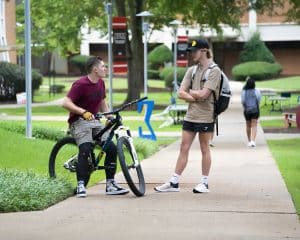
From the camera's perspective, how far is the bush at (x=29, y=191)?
8016mm

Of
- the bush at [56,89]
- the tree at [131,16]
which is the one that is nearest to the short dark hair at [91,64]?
the tree at [131,16]

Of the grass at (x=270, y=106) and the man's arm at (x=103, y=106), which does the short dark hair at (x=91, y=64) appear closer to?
the man's arm at (x=103, y=106)

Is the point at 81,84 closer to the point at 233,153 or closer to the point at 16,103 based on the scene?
the point at 233,153

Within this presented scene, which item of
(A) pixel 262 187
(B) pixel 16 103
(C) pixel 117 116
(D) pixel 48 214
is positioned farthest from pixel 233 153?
(B) pixel 16 103

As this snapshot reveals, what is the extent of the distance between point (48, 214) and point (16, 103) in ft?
100

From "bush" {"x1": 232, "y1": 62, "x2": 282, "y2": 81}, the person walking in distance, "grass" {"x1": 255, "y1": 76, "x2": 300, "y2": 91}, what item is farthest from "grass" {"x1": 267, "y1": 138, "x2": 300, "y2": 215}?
"bush" {"x1": 232, "y1": 62, "x2": 282, "y2": 81}

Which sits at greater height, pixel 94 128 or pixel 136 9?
pixel 136 9

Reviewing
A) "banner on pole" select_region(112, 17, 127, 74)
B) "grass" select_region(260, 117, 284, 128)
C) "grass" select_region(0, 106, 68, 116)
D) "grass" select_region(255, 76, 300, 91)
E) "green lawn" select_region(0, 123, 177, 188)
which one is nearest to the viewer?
"green lawn" select_region(0, 123, 177, 188)

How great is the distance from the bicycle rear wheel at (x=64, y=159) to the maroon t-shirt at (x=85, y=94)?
0.49 metres

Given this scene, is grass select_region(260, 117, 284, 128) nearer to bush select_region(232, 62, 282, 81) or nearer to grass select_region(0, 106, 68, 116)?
grass select_region(0, 106, 68, 116)

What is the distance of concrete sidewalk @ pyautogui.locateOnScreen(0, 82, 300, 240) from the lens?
6848mm

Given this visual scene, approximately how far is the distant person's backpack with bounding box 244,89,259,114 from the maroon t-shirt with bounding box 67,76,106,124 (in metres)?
8.58

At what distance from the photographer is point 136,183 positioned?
9461mm

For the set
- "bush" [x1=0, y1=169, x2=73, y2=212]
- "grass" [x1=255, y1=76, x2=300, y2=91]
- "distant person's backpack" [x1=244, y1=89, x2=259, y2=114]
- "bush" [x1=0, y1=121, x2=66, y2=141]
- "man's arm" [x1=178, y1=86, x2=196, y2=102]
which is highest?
"man's arm" [x1=178, y1=86, x2=196, y2=102]
